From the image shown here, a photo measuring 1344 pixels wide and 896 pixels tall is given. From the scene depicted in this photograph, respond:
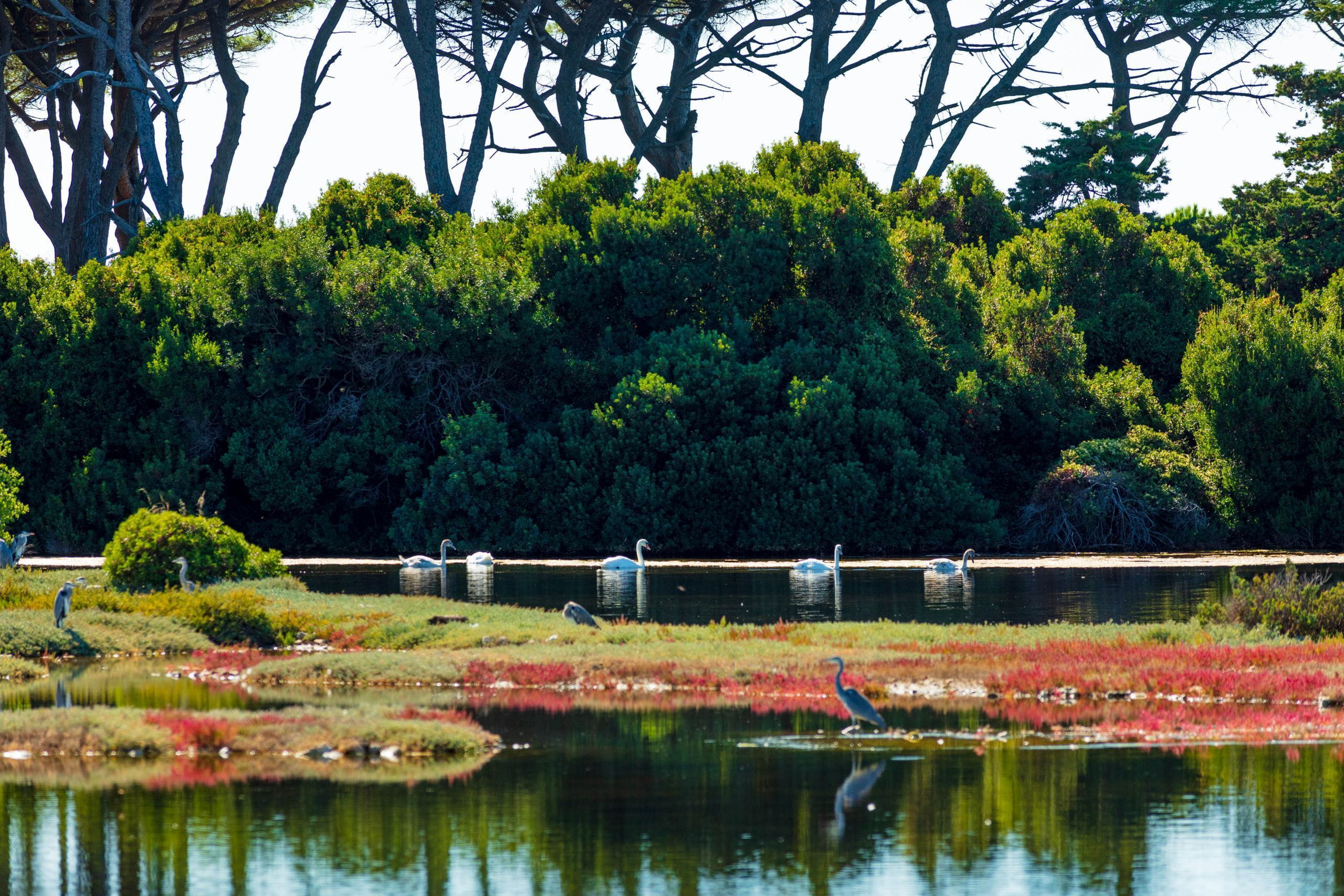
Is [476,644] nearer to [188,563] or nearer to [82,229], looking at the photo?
[188,563]

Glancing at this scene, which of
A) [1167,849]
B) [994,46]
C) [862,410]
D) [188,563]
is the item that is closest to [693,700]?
[1167,849]

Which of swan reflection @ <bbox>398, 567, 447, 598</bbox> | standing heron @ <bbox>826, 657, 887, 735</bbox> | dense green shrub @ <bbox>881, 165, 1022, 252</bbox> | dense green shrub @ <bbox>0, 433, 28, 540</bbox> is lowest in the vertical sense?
standing heron @ <bbox>826, 657, 887, 735</bbox>

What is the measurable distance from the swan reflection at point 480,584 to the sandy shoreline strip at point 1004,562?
2110 millimetres

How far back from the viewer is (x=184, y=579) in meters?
31.1

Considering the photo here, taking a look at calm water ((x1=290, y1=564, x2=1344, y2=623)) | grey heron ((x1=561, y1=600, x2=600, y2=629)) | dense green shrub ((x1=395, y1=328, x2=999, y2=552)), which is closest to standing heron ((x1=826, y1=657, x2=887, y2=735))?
grey heron ((x1=561, y1=600, x2=600, y2=629))

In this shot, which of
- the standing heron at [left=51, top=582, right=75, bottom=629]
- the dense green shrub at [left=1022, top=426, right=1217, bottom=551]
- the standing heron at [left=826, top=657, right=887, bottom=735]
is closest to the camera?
the standing heron at [left=826, top=657, right=887, bottom=735]

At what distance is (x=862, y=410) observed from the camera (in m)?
49.0

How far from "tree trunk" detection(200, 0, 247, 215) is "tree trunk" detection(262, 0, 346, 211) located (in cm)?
201

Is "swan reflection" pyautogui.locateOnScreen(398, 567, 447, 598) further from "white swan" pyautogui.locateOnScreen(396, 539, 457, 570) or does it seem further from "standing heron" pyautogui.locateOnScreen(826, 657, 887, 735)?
"standing heron" pyautogui.locateOnScreen(826, 657, 887, 735)

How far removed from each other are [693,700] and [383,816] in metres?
7.38

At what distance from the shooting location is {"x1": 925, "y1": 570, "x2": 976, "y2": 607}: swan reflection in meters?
34.3

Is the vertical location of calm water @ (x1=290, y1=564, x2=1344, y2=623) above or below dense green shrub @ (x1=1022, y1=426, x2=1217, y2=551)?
below

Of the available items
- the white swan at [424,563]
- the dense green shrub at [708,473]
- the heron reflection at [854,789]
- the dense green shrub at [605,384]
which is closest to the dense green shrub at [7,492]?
the dense green shrub at [605,384]

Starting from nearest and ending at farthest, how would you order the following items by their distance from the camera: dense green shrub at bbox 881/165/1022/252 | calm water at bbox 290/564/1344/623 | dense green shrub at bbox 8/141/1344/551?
calm water at bbox 290/564/1344/623, dense green shrub at bbox 8/141/1344/551, dense green shrub at bbox 881/165/1022/252
